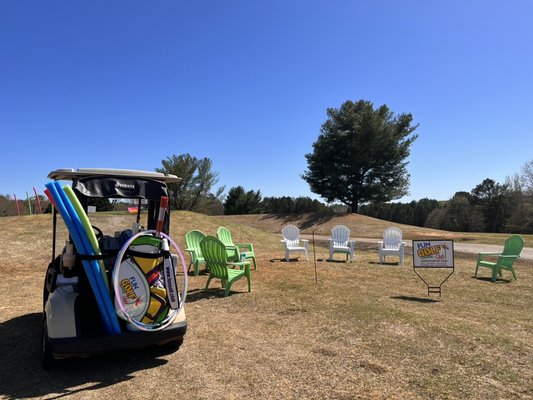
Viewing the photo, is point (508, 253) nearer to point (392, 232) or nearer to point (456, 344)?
point (392, 232)

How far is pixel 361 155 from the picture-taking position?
1238 inches

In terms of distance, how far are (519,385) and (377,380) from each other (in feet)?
3.62

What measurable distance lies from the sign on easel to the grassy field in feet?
1.61

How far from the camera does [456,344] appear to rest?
395 cm

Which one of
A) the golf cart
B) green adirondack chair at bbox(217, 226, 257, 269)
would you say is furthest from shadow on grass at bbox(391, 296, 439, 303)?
the golf cart

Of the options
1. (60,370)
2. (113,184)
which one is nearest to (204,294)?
(60,370)

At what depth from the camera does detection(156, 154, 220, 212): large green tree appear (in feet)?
90.3

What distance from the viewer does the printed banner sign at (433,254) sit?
6816 mm

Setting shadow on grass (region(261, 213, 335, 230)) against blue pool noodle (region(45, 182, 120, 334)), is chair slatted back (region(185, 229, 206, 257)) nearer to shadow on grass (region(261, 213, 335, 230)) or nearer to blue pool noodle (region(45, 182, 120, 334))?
blue pool noodle (region(45, 182, 120, 334))

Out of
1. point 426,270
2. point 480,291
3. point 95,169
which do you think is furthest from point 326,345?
point 426,270

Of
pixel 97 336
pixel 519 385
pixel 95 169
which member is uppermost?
pixel 95 169

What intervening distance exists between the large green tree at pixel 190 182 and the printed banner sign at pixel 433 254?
21299 millimetres

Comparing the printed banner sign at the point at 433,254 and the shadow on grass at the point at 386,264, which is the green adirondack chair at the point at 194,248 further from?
the shadow on grass at the point at 386,264

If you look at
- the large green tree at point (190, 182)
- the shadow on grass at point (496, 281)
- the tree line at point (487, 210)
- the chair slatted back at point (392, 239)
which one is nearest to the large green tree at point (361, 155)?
the tree line at point (487, 210)
